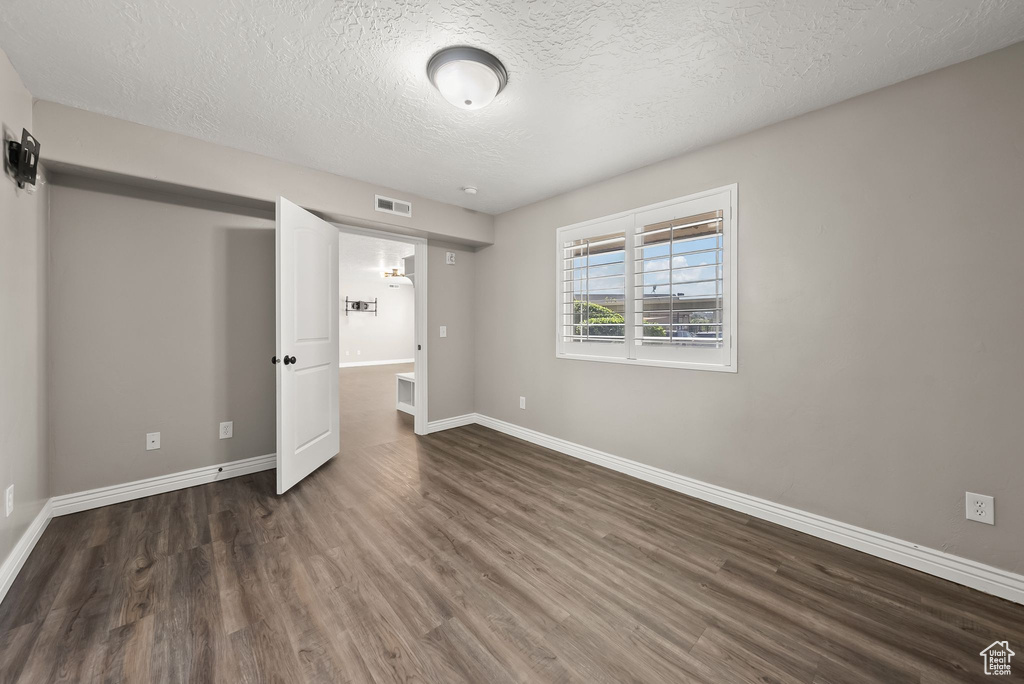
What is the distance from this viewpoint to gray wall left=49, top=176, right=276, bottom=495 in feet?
7.87

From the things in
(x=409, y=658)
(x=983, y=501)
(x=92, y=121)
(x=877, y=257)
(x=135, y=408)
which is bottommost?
(x=409, y=658)

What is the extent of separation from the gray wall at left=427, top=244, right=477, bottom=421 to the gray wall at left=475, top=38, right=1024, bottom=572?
2.31 meters

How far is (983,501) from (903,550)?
0.42 m

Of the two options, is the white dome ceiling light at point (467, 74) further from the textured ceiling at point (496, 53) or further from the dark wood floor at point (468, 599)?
the dark wood floor at point (468, 599)

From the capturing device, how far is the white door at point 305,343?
2.65 meters

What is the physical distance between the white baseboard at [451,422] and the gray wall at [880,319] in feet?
7.57

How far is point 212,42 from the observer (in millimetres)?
1690

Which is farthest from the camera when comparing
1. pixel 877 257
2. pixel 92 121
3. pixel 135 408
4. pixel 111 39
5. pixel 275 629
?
pixel 135 408

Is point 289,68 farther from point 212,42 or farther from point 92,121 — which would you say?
point 92,121

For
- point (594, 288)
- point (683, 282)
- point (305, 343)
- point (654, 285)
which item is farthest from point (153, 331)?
point (683, 282)

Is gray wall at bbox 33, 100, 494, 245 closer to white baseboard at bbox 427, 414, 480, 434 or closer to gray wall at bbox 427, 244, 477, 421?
gray wall at bbox 427, 244, 477, 421

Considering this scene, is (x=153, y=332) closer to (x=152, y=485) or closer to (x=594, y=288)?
(x=152, y=485)

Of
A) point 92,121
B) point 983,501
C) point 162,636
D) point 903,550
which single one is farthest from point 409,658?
point 92,121

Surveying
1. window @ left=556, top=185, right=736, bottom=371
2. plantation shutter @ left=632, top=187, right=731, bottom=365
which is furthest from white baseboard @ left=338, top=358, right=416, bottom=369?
plantation shutter @ left=632, top=187, right=731, bottom=365
